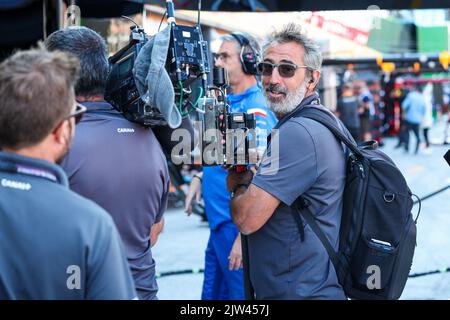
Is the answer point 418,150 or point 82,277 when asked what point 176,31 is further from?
point 418,150

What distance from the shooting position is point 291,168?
286cm

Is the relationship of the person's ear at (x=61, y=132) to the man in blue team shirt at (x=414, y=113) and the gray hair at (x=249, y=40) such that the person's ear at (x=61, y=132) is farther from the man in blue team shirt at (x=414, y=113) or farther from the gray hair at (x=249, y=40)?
the man in blue team shirt at (x=414, y=113)

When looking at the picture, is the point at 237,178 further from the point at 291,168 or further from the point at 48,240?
the point at 48,240

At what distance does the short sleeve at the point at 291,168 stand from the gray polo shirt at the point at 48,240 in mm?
1152

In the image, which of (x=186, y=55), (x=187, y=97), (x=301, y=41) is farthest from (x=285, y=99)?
(x=186, y=55)

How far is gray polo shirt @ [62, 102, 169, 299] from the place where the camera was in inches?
104

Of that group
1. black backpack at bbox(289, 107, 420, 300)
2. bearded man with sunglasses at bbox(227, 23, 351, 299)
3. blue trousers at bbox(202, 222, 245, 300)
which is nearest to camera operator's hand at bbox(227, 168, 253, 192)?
bearded man with sunglasses at bbox(227, 23, 351, 299)

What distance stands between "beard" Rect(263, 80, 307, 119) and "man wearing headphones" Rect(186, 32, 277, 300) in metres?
0.68

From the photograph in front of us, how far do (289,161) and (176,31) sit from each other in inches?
29.2

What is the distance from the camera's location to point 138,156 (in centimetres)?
278

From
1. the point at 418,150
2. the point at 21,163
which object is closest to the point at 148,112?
the point at 21,163

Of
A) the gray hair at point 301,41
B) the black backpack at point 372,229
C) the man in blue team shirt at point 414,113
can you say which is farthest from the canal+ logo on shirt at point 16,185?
the man in blue team shirt at point 414,113

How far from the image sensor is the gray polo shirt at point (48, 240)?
176 centimetres
